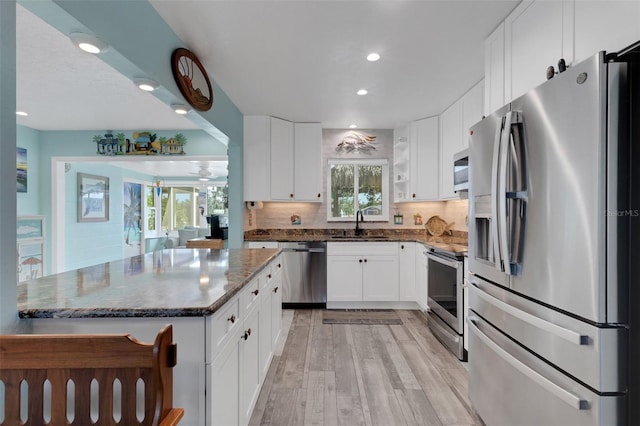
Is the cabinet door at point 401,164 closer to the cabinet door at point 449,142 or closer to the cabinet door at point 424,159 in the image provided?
the cabinet door at point 424,159

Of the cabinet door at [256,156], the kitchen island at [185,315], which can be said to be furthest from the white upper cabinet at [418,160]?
the kitchen island at [185,315]

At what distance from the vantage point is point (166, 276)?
63.0 inches

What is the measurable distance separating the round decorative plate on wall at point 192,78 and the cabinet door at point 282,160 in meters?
1.50

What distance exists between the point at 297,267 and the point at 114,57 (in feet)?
9.87

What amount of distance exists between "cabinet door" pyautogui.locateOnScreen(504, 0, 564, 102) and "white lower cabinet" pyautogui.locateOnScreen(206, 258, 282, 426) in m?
1.95

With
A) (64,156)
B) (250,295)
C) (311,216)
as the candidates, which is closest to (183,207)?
(64,156)

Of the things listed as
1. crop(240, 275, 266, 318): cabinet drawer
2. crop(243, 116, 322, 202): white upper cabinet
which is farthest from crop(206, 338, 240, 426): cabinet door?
crop(243, 116, 322, 202): white upper cabinet

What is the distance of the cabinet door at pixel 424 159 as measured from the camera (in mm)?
3963

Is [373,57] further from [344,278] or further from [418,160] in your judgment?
[344,278]

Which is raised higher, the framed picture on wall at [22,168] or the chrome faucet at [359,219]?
the framed picture on wall at [22,168]

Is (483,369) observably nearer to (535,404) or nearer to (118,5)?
(535,404)

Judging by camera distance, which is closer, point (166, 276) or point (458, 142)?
point (166, 276)

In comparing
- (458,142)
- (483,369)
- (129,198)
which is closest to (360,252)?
(458,142)

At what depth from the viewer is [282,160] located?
421cm
